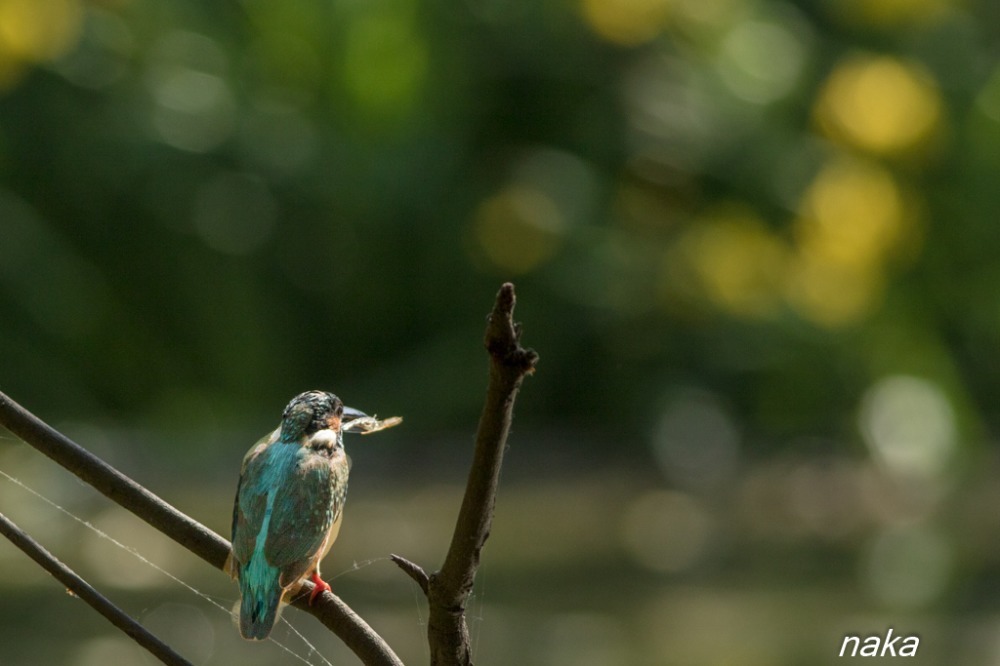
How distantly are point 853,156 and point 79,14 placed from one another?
1456 mm

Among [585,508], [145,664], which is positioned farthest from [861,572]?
[145,664]

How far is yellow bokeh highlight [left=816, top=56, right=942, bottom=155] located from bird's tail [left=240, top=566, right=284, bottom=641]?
2.21 meters

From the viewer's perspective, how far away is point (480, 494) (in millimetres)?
346

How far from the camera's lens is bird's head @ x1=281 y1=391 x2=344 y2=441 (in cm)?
39

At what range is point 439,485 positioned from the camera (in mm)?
2084

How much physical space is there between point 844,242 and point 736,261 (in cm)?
22

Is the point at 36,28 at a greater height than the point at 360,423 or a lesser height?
greater

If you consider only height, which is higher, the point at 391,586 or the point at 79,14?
the point at 79,14

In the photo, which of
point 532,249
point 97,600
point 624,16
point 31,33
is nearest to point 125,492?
point 97,600

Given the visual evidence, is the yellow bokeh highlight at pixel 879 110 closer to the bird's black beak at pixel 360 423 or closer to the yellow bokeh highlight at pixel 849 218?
the yellow bokeh highlight at pixel 849 218

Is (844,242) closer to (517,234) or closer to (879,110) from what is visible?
(879,110)

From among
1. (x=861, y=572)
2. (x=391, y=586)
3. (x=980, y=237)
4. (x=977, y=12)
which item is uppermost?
(x=977, y=12)

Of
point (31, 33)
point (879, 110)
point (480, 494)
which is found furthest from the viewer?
point (879, 110)

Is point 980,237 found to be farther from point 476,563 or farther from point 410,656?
point 476,563
